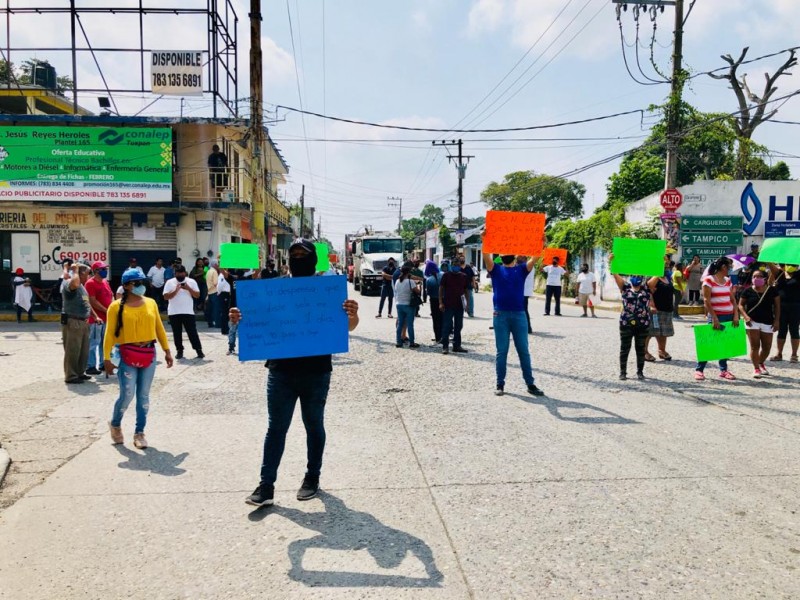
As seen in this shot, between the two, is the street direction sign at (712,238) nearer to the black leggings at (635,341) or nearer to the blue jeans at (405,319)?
the blue jeans at (405,319)

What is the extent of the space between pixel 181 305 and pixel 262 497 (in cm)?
775

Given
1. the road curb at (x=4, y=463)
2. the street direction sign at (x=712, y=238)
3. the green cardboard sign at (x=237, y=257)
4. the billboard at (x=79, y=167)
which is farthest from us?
the street direction sign at (x=712, y=238)

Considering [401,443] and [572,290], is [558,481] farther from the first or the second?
[572,290]

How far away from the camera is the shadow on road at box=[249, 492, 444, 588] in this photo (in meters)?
3.47

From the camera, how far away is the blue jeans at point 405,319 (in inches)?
499

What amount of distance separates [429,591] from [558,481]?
78.2 inches

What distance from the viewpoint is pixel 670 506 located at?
4480mm

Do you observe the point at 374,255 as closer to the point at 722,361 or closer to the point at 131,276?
the point at 722,361

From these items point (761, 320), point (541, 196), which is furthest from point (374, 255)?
point (541, 196)

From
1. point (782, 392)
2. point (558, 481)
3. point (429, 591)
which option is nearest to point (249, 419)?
point (558, 481)

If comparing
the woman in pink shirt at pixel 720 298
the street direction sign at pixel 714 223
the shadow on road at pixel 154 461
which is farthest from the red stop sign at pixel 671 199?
the shadow on road at pixel 154 461

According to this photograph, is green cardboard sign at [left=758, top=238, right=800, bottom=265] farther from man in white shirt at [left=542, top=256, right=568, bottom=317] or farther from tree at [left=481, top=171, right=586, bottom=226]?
tree at [left=481, top=171, right=586, bottom=226]

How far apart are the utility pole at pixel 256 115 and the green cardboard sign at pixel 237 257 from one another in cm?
449

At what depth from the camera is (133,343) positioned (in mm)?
6027
